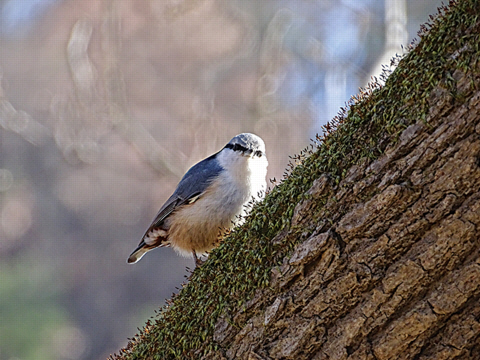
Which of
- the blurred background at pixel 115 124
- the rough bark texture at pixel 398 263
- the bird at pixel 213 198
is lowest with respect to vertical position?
the rough bark texture at pixel 398 263

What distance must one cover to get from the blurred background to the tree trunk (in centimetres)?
544

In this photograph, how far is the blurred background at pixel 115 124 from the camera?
23.9 ft

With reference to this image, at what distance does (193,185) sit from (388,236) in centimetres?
166

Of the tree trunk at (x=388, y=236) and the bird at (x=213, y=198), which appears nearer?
the tree trunk at (x=388, y=236)

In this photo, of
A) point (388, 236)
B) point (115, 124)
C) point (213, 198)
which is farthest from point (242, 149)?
point (115, 124)

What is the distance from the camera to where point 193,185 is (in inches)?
113

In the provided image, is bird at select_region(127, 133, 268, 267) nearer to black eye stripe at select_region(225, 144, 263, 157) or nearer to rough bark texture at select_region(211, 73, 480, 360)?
black eye stripe at select_region(225, 144, 263, 157)

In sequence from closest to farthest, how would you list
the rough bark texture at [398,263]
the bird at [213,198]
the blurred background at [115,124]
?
the rough bark texture at [398,263]
the bird at [213,198]
the blurred background at [115,124]

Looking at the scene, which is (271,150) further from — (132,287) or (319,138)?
(319,138)

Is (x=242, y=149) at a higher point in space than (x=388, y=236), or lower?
higher

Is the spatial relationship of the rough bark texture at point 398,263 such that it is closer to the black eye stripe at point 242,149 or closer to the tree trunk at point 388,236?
the tree trunk at point 388,236

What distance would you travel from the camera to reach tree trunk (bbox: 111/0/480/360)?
4.19ft

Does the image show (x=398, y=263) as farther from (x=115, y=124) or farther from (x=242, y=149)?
(x=115, y=124)

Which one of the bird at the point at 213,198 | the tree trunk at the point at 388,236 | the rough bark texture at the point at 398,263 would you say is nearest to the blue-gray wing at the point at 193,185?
the bird at the point at 213,198
